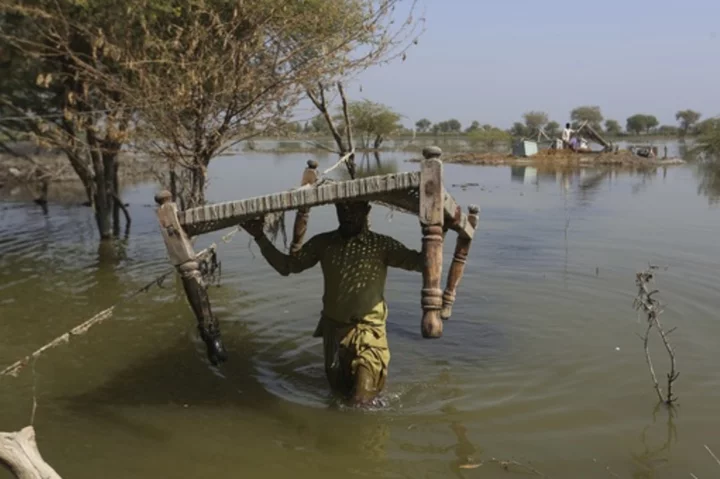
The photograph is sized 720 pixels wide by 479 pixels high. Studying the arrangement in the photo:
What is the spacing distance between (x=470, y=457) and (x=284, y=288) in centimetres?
547

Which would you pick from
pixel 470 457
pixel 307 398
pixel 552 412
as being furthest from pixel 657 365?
pixel 307 398

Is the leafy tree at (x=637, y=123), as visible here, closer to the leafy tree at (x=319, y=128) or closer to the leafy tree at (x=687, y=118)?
the leafy tree at (x=687, y=118)

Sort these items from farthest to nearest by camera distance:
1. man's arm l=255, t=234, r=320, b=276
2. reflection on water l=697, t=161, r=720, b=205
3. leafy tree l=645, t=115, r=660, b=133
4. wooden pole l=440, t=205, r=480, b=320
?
1. leafy tree l=645, t=115, r=660, b=133
2. reflection on water l=697, t=161, r=720, b=205
3. man's arm l=255, t=234, r=320, b=276
4. wooden pole l=440, t=205, r=480, b=320

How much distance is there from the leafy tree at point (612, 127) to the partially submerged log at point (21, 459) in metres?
101

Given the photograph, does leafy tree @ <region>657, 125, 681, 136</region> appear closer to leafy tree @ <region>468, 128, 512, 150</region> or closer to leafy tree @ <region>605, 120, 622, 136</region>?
leafy tree @ <region>605, 120, 622, 136</region>

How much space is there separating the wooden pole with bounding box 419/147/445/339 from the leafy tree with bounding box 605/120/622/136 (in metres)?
98.9

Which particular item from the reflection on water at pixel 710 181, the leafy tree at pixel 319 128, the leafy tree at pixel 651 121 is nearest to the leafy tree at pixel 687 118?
the leafy tree at pixel 651 121

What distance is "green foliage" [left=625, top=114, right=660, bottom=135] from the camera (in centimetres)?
9565

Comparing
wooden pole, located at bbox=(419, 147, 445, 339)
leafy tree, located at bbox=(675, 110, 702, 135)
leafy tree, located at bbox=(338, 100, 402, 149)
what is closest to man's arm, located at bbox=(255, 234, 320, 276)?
wooden pole, located at bbox=(419, 147, 445, 339)

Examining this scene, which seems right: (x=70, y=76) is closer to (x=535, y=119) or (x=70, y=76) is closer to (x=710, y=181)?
(x=710, y=181)

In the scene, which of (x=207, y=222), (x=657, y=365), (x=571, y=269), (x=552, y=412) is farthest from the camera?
(x=571, y=269)

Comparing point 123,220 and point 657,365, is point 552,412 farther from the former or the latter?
point 123,220

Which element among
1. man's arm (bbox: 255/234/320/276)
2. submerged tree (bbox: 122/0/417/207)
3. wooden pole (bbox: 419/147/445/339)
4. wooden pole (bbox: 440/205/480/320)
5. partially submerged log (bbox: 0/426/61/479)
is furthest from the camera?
submerged tree (bbox: 122/0/417/207)

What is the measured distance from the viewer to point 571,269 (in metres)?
10.7
